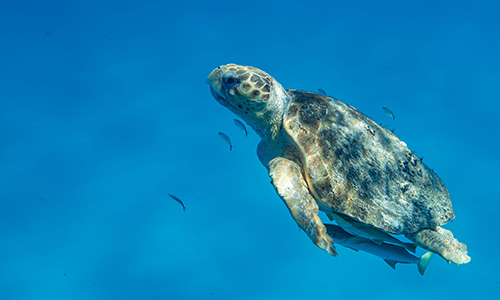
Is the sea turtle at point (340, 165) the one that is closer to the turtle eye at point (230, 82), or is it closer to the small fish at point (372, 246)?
the turtle eye at point (230, 82)

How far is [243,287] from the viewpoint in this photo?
1084cm

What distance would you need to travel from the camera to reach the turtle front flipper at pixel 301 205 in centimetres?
300

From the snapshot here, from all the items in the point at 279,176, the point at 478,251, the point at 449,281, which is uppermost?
the point at 478,251

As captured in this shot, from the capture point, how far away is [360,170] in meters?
3.65

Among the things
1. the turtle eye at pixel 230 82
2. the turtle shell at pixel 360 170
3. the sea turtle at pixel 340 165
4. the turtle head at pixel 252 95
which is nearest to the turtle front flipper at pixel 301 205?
the sea turtle at pixel 340 165

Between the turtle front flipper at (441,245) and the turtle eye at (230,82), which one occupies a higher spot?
the turtle front flipper at (441,245)

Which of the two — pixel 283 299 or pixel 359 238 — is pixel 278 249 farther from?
pixel 359 238

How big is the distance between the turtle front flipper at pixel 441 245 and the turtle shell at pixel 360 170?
137mm

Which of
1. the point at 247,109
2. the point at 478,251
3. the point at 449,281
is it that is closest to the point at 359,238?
the point at 247,109

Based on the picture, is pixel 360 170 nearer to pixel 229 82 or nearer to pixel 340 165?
pixel 340 165

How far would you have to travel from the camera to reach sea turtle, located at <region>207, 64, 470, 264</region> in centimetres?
344

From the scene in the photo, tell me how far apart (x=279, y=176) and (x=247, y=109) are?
105 centimetres

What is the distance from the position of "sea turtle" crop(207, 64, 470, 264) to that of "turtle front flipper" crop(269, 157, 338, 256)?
13 millimetres

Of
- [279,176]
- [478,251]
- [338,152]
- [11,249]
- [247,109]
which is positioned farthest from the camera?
[11,249]
